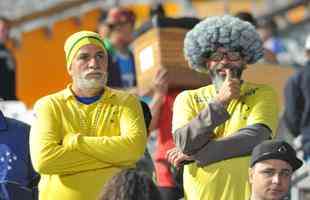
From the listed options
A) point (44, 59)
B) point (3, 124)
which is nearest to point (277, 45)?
point (44, 59)

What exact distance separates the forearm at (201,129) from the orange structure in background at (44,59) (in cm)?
946

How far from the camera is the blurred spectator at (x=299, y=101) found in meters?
14.1

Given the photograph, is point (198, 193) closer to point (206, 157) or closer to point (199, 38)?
point (206, 157)

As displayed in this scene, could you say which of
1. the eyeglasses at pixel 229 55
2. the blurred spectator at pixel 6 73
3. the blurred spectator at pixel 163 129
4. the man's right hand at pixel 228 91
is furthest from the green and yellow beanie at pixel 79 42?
the blurred spectator at pixel 6 73

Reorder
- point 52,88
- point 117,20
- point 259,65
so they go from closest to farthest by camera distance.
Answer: point 259,65, point 117,20, point 52,88

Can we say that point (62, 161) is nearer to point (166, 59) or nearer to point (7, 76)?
point (166, 59)

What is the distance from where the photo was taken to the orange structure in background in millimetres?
20359

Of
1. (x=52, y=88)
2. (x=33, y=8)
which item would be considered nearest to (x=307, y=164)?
(x=52, y=88)

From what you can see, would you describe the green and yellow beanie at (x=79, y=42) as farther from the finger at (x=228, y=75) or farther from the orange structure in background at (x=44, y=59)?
the orange structure in background at (x=44, y=59)

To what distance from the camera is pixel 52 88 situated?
2020 cm

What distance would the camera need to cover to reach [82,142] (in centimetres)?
1029

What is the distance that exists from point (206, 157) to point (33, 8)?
13756mm

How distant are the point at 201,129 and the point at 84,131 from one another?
0.83 meters

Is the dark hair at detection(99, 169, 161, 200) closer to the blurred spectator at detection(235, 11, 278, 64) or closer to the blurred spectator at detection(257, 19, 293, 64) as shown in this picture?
the blurred spectator at detection(235, 11, 278, 64)
